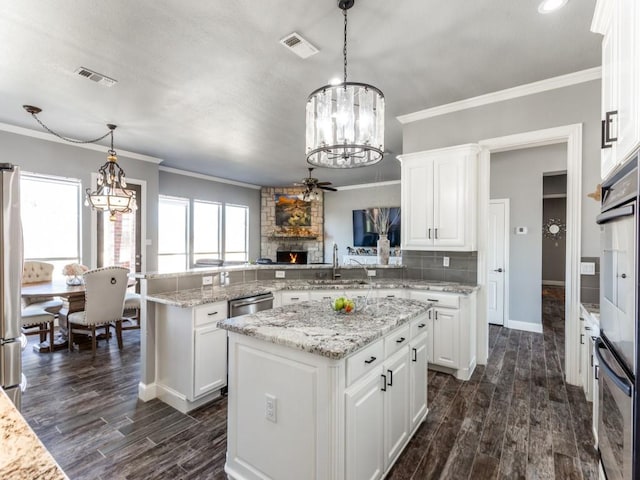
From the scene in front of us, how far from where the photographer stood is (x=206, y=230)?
7625 millimetres

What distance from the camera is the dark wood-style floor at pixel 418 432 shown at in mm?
1940

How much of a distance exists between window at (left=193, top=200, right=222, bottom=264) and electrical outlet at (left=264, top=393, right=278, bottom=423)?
20.2ft

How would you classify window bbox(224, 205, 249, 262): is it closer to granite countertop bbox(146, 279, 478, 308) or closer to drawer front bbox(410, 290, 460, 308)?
granite countertop bbox(146, 279, 478, 308)

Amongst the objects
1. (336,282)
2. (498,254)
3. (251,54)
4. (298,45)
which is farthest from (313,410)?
(498,254)

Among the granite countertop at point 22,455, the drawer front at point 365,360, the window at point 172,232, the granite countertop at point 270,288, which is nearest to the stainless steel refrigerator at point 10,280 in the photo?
the granite countertop at point 270,288

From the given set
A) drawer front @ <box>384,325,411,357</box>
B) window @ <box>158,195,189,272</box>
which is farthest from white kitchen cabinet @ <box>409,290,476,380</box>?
window @ <box>158,195,189,272</box>

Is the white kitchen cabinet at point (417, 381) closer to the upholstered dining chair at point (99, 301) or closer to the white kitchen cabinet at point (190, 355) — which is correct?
the white kitchen cabinet at point (190, 355)

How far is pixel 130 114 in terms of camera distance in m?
3.87

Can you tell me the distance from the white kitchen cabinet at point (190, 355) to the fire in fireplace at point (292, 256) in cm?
582

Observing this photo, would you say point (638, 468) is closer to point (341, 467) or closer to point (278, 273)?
point (341, 467)

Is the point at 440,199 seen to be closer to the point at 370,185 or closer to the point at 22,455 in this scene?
the point at 22,455

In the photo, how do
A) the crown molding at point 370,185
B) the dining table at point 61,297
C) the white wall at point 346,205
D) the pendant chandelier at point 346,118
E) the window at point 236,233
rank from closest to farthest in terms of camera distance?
the pendant chandelier at point 346,118 < the dining table at point 61,297 < the window at point 236,233 < the crown molding at point 370,185 < the white wall at point 346,205

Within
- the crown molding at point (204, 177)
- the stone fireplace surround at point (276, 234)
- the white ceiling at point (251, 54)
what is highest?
the white ceiling at point (251, 54)

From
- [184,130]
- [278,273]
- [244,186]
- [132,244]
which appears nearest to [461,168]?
[278,273]
